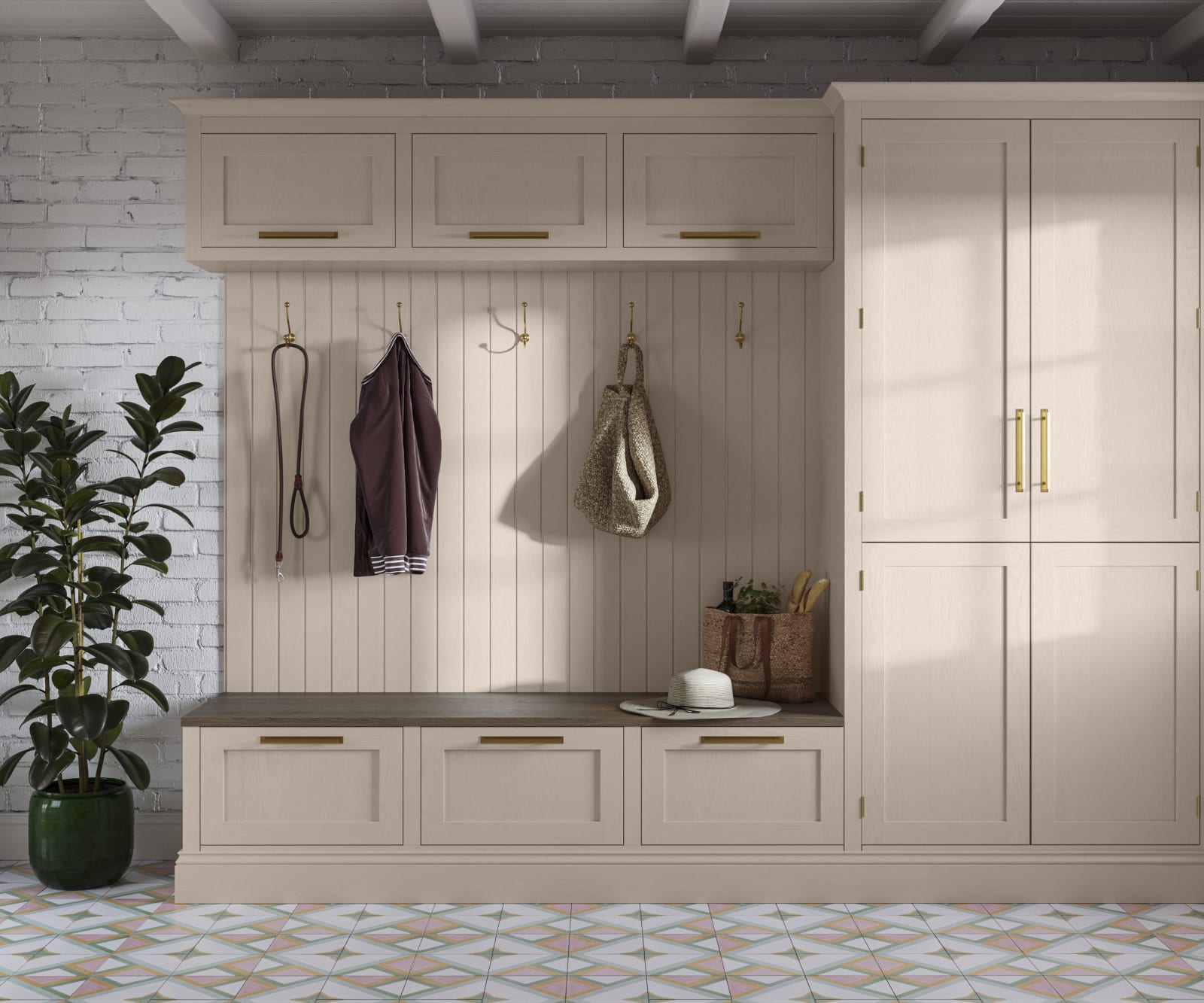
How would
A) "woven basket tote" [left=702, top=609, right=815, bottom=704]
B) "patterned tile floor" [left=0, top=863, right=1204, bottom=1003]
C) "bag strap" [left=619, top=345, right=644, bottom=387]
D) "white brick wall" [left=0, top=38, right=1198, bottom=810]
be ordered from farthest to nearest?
"white brick wall" [left=0, top=38, right=1198, bottom=810]
"bag strap" [left=619, top=345, right=644, bottom=387]
"woven basket tote" [left=702, top=609, right=815, bottom=704]
"patterned tile floor" [left=0, top=863, right=1204, bottom=1003]

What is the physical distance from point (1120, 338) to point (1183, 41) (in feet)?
3.68

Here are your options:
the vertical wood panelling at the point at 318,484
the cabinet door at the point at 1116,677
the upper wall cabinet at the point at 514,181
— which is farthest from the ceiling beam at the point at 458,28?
the cabinet door at the point at 1116,677

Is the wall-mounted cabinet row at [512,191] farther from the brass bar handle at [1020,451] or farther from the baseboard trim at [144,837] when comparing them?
the baseboard trim at [144,837]

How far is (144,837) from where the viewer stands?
3.69 metres

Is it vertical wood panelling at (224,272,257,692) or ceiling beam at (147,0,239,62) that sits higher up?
ceiling beam at (147,0,239,62)

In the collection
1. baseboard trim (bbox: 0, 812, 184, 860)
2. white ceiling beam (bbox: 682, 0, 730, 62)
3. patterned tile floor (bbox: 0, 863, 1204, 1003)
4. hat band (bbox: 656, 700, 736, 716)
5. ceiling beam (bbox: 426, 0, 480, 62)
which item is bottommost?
patterned tile floor (bbox: 0, 863, 1204, 1003)

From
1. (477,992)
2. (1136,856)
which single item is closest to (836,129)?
(1136,856)

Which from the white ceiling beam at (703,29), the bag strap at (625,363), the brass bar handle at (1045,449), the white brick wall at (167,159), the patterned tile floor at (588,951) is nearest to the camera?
the patterned tile floor at (588,951)

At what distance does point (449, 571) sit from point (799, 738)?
1219 millimetres

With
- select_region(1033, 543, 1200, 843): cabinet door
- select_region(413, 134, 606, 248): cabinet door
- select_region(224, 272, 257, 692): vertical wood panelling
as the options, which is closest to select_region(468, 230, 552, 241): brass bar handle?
select_region(413, 134, 606, 248): cabinet door

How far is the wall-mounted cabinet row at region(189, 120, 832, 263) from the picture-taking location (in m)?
3.39

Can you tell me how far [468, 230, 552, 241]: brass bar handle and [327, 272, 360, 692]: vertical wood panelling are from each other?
0.49 meters

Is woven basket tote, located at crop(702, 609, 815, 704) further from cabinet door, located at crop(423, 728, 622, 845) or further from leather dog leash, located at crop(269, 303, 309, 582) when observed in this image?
leather dog leash, located at crop(269, 303, 309, 582)

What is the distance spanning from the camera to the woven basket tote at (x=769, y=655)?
3.43 metres
